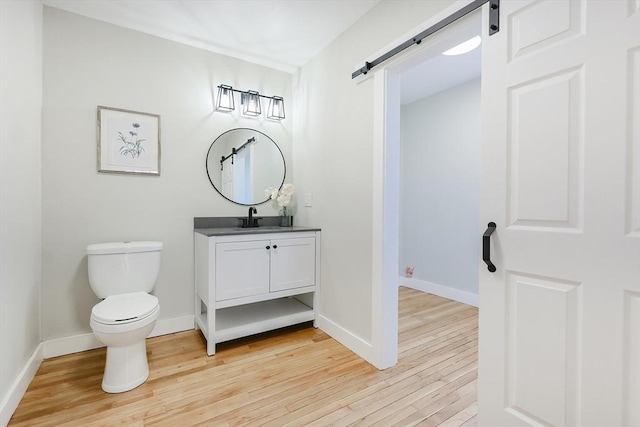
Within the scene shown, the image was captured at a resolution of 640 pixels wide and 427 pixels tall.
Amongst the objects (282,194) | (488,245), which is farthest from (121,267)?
(488,245)

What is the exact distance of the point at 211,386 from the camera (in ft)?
5.74

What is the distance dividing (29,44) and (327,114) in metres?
1.98

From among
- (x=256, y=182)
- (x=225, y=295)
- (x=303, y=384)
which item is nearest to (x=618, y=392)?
(x=303, y=384)

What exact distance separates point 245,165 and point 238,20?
3.81 feet

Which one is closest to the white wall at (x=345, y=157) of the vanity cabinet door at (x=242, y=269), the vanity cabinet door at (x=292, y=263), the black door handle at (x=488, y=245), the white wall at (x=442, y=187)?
the vanity cabinet door at (x=292, y=263)

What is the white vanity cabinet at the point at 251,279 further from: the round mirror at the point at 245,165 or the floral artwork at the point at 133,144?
the floral artwork at the point at 133,144

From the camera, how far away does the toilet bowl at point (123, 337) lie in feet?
5.35

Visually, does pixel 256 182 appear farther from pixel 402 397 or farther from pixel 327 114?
pixel 402 397

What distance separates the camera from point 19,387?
5.22ft

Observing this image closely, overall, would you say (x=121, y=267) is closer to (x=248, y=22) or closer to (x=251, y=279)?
(x=251, y=279)

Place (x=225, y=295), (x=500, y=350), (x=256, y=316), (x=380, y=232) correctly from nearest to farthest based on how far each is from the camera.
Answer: (x=500, y=350) → (x=380, y=232) → (x=225, y=295) → (x=256, y=316)

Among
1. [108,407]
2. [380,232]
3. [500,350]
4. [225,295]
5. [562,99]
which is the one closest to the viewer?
[562,99]

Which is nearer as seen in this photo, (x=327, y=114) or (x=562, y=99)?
(x=562, y=99)

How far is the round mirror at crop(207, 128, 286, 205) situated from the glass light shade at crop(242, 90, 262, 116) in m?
0.17
